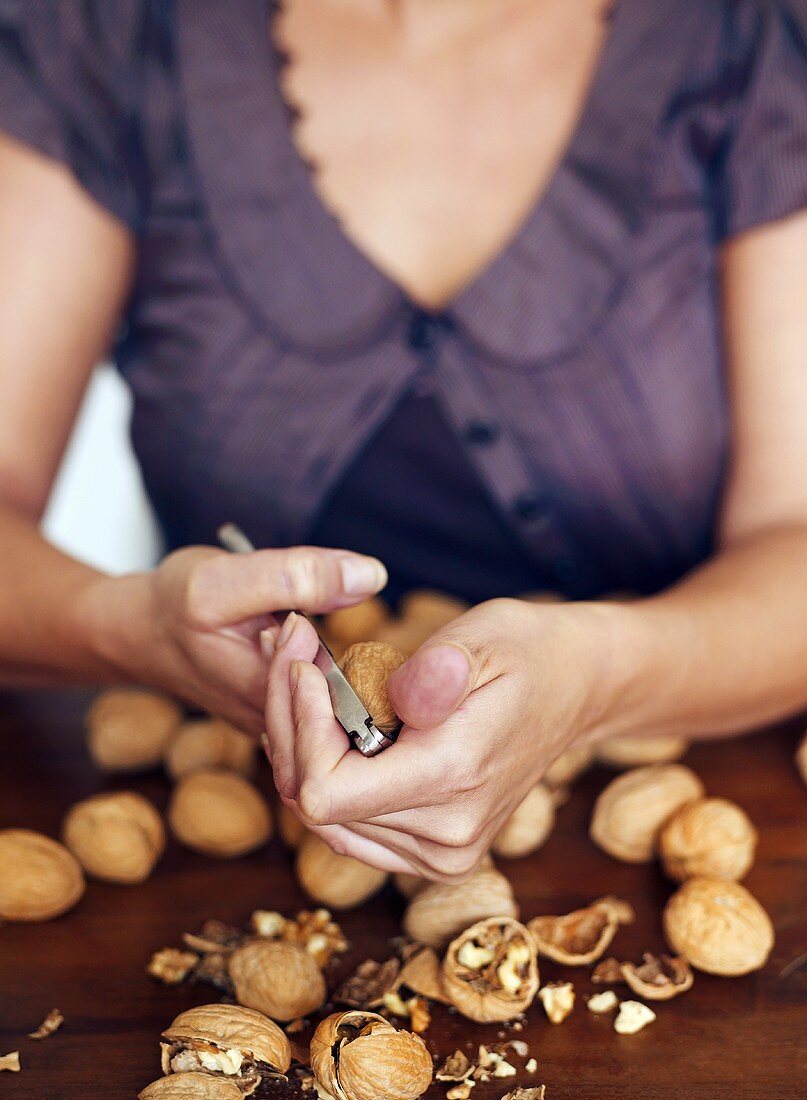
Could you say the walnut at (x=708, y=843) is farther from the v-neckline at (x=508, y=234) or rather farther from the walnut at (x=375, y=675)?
the v-neckline at (x=508, y=234)

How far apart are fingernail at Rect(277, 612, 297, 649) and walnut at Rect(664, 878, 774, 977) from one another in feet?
0.95

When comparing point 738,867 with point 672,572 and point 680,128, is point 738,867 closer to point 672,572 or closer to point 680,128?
point 672,572

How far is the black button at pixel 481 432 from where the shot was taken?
3.08ft

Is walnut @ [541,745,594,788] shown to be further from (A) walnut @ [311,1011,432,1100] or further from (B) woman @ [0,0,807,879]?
(A) walnut @ [311,1011,432,1100]

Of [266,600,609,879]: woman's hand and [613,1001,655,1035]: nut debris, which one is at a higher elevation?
[266,600,609,879]: woman's hand

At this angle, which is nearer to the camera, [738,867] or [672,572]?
[738,867]

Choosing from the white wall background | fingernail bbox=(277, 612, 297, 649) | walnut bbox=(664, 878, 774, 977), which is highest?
fingernail bbox=(277, 612, 297, 649)

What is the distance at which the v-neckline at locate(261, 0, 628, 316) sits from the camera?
2.98 ft

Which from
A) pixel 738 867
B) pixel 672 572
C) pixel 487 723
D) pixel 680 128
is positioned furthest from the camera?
pixel 672 572

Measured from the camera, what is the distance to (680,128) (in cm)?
92

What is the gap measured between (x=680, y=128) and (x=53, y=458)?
632mm

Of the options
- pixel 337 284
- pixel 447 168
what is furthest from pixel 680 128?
pixel 337 284

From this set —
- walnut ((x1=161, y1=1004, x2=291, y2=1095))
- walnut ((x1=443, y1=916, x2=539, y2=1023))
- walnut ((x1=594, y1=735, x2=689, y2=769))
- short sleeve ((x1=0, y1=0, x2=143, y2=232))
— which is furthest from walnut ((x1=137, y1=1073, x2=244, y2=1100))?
short sleeve ((x1=0, y1=0, x2=143, y2=232))

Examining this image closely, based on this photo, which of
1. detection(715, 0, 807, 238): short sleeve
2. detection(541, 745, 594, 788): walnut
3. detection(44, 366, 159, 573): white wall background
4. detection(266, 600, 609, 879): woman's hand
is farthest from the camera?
detection(44, 366, 159, 573): white wall background
